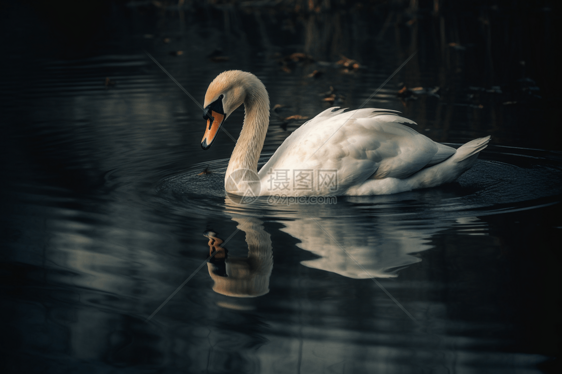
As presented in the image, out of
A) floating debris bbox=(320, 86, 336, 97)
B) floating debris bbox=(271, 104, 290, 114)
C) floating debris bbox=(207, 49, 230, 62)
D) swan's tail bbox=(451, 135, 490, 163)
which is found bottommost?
floating debris bbox=(271, 104, 290, 114)

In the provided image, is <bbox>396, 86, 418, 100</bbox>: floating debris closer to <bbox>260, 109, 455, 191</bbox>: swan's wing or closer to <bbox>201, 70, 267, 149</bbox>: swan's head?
<bbox>260, 109, 455, 191</bbox>: swan's wing

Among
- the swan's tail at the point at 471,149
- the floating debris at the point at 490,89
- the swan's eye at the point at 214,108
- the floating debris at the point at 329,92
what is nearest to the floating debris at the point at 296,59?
the floating debris at the point at 329,92

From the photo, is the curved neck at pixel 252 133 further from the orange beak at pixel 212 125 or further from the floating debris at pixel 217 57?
the floating debris at pixel 217 57

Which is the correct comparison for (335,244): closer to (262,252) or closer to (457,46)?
(262,252)

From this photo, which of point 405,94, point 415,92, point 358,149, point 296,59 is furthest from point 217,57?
point 358,149

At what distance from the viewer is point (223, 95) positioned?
6992 mm

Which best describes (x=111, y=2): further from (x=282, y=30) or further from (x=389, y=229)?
(x=389, y=229)

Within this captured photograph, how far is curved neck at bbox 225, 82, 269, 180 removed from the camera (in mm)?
7250

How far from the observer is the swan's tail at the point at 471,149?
6887 mm

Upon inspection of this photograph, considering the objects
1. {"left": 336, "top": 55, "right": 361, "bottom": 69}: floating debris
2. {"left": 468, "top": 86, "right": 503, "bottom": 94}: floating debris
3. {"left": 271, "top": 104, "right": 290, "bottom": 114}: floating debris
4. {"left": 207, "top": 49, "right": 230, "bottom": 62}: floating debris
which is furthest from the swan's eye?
{"left": 207, "top": 49, "right": 230, "bottom": 62}: floating debris

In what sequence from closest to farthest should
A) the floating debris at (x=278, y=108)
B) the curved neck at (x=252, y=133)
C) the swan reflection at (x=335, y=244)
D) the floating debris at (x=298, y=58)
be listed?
the swan reflection at (x=335, y=244), the curved neck at (x=252, y=133), the floating debris at (x=278, y=108), the floating debris at (x=298, y=58)

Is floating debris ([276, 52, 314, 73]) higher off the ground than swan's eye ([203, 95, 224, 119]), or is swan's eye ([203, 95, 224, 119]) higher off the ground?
swan's eye ([203, 95, 224, 119])

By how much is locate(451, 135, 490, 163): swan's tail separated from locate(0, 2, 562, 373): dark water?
0.38 m

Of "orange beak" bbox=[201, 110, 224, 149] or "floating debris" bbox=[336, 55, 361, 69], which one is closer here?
"orange beak" bbox=[201, 110, 224, 149]
